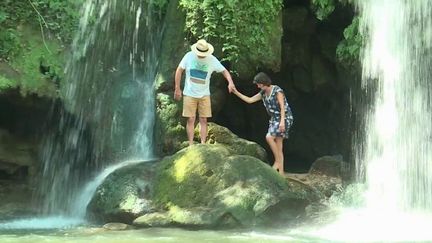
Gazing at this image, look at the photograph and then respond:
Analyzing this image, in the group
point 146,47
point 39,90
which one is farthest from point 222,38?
point 39,90

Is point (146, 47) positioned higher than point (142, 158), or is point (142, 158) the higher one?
point (146, 47)

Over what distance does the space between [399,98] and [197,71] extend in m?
3.76

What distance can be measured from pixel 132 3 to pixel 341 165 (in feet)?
17.2

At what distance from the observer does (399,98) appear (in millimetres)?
11211

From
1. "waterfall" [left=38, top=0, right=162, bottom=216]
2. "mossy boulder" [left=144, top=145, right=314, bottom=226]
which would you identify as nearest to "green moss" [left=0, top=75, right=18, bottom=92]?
"waterfall" [left=38, top=0, right=162, bottom=216]

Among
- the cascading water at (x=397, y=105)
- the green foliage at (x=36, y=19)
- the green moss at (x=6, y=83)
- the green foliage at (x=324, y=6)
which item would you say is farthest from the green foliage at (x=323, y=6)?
the green moss at (x=6, y=83)

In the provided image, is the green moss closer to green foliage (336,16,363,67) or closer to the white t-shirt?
the white t-shirt

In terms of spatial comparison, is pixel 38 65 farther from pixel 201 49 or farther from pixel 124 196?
pixel 124 196

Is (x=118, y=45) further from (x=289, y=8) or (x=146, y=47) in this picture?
(x=289, y=8)

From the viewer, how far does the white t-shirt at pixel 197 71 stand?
1015cm

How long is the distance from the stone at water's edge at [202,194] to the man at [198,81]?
0.98 metres

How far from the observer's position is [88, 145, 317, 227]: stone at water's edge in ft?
27.8

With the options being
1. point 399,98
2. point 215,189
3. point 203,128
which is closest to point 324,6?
point 399,98

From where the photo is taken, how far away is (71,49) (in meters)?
11.7
